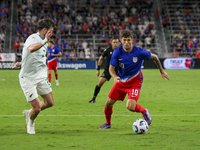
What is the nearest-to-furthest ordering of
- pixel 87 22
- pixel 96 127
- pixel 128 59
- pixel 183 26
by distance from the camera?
pixel 128 59, pixel 96 127, pixel 87 22, pixel 183 26

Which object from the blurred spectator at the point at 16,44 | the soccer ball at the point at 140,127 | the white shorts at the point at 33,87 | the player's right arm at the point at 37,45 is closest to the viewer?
the player's right arm at the point at 37,45

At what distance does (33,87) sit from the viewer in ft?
20.0

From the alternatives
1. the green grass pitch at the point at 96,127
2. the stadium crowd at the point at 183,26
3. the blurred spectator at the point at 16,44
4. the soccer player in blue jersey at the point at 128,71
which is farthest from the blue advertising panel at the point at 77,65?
the soccer player in blue jersey at the point at 128,71

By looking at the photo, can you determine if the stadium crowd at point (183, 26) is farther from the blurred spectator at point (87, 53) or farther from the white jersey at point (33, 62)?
the white jersey at point (33, 62)

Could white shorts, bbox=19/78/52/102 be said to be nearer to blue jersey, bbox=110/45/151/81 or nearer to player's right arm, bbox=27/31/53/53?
player's right arm, bbox=27/31/53/53

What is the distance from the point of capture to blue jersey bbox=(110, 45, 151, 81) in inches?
263

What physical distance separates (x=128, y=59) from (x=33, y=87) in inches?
79.4

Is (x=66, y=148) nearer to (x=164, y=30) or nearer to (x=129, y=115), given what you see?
(x=129, y=115)

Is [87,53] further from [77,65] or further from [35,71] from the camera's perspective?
[35,71]

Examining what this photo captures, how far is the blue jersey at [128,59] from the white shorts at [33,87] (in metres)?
1.47

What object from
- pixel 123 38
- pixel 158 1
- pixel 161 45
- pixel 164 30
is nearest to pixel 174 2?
pixel 158 1

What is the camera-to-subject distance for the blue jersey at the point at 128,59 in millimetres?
6680

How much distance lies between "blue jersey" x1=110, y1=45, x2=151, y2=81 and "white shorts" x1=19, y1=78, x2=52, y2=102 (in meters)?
1.47

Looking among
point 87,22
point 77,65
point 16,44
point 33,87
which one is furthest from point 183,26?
point 33,87
